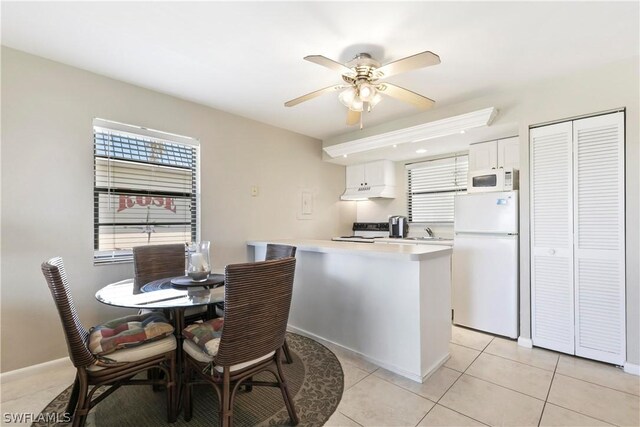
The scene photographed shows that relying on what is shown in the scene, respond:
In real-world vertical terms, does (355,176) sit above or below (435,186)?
above

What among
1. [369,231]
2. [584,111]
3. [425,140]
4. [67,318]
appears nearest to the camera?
[67,318]

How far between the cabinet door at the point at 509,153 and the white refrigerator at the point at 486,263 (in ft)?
1.50

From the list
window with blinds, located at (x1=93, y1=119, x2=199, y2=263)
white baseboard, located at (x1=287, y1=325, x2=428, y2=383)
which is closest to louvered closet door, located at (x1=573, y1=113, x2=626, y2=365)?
white baseboard, located at (x1=287, y1=325, x2=428, y2=383)

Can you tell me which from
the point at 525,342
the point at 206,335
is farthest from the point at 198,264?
the point at 525,342

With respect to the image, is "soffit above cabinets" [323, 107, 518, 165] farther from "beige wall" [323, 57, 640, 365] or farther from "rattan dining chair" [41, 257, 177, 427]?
"rattan dining chair" [41, 257, 177, 427]

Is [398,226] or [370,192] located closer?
[398,226]

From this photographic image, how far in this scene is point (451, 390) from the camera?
207 cm

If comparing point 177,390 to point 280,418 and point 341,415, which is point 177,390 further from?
point 341,415

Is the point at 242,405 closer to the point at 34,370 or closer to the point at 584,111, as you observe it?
the point at 34,370

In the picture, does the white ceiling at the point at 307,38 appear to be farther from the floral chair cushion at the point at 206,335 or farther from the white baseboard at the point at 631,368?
the white baseboard at the point at 631,368

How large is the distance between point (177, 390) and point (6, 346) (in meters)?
1.54

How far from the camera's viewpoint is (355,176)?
16.6ft

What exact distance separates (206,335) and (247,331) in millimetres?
366

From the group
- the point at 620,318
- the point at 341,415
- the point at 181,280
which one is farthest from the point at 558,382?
the point at 181,280
